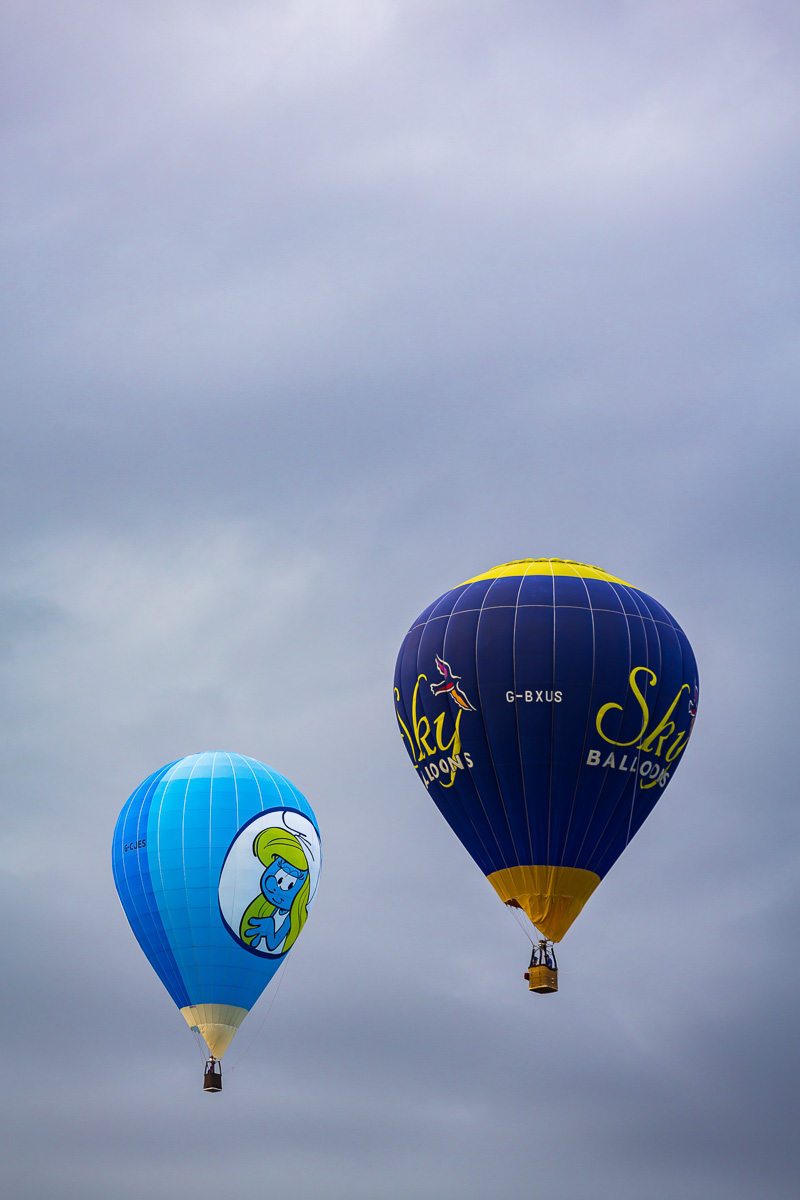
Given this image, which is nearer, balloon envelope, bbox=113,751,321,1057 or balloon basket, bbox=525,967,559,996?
balloon basket, bbox=525,967,559,996

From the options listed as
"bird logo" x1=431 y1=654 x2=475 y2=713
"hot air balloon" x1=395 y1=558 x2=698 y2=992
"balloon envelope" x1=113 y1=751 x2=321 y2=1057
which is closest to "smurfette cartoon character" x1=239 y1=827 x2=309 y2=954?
"balloon envelope" x1=113 y1=751 x2=321 y2=1057

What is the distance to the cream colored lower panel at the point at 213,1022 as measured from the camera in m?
46.9

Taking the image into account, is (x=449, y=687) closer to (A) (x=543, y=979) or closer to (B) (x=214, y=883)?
(A) (x=543, y=979)

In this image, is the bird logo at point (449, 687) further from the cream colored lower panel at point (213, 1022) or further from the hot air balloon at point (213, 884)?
the cream colored lower panel at point (213, 1022)

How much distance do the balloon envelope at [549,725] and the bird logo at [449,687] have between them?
0.02 meters

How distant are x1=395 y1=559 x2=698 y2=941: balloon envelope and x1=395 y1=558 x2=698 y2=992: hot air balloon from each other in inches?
1.1

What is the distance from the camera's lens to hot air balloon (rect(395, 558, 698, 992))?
1668 inches

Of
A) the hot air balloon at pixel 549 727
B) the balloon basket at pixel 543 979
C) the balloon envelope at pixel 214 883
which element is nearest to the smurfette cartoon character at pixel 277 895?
the balloon envelope at pixel 214 883

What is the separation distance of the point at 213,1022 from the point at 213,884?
309 centimetres

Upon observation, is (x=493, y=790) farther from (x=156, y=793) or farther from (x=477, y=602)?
(x=156, y=793)

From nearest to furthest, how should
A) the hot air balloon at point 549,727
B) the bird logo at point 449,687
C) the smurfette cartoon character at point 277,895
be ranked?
the hot air balloon at point 549,727 → the bird logo at point 449,687 → the smurfette cartoon character at point 277,895

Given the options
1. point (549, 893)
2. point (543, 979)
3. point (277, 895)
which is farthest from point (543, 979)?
point (277, 895)

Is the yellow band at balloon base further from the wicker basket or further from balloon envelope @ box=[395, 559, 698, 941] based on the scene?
the wicker basket

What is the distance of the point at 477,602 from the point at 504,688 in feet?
6.73
